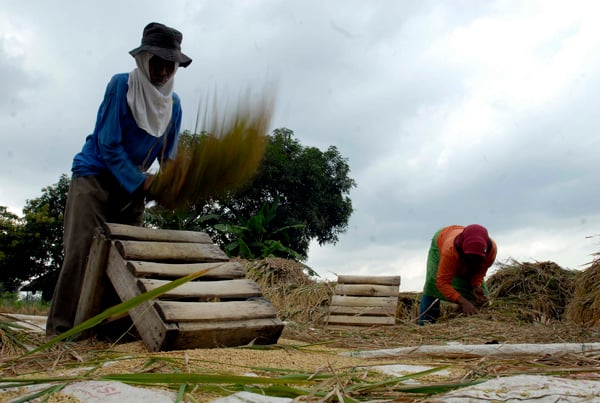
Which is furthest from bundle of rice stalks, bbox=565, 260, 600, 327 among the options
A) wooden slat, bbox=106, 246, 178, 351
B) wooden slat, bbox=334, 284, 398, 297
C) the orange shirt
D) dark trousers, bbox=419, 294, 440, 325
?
wooden slat, bbox=106, 246, 178, 351

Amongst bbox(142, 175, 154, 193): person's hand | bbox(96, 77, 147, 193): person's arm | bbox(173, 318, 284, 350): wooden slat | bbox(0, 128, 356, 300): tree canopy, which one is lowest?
bbox(173, 318, 284, 350): wooden slat

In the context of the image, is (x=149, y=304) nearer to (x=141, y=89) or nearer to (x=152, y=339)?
(x=152, y=339)

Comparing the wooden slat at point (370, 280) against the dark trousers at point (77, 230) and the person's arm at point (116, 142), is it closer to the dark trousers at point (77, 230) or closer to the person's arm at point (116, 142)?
the dark trousers at point (77, 230)

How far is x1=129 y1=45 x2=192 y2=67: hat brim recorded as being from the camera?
3.46 meters

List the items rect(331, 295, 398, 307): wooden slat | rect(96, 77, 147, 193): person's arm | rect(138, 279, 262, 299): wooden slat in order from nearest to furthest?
rect(138, 279, 262, 299): wooden slat < rect(96, 77, 147, 193): person's arm < rect(331, 295, 398, 307): wooden slat

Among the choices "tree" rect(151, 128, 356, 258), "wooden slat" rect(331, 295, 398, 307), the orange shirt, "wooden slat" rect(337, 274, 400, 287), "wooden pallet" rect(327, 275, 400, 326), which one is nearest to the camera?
the orange shirt

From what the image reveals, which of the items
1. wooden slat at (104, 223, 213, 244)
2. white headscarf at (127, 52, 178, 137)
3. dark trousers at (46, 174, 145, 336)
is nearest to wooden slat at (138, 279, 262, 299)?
wooden slat at (104, 223, 213, 244)

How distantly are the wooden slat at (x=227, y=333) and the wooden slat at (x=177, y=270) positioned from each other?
329 millimetres

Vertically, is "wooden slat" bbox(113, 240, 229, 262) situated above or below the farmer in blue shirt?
below

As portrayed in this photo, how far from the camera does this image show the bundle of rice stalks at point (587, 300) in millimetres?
4918

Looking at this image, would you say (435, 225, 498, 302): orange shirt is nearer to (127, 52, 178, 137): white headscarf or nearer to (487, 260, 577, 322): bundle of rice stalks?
(487, 260, 577, 322): bundle of rice stalks

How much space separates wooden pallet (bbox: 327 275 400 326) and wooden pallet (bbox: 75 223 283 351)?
2.51m

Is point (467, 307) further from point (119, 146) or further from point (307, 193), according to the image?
point (307, 193)

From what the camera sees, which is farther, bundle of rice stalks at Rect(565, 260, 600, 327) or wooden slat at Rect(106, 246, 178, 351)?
bundle of rice stalks at Rect(565, 260, 600, 327)
